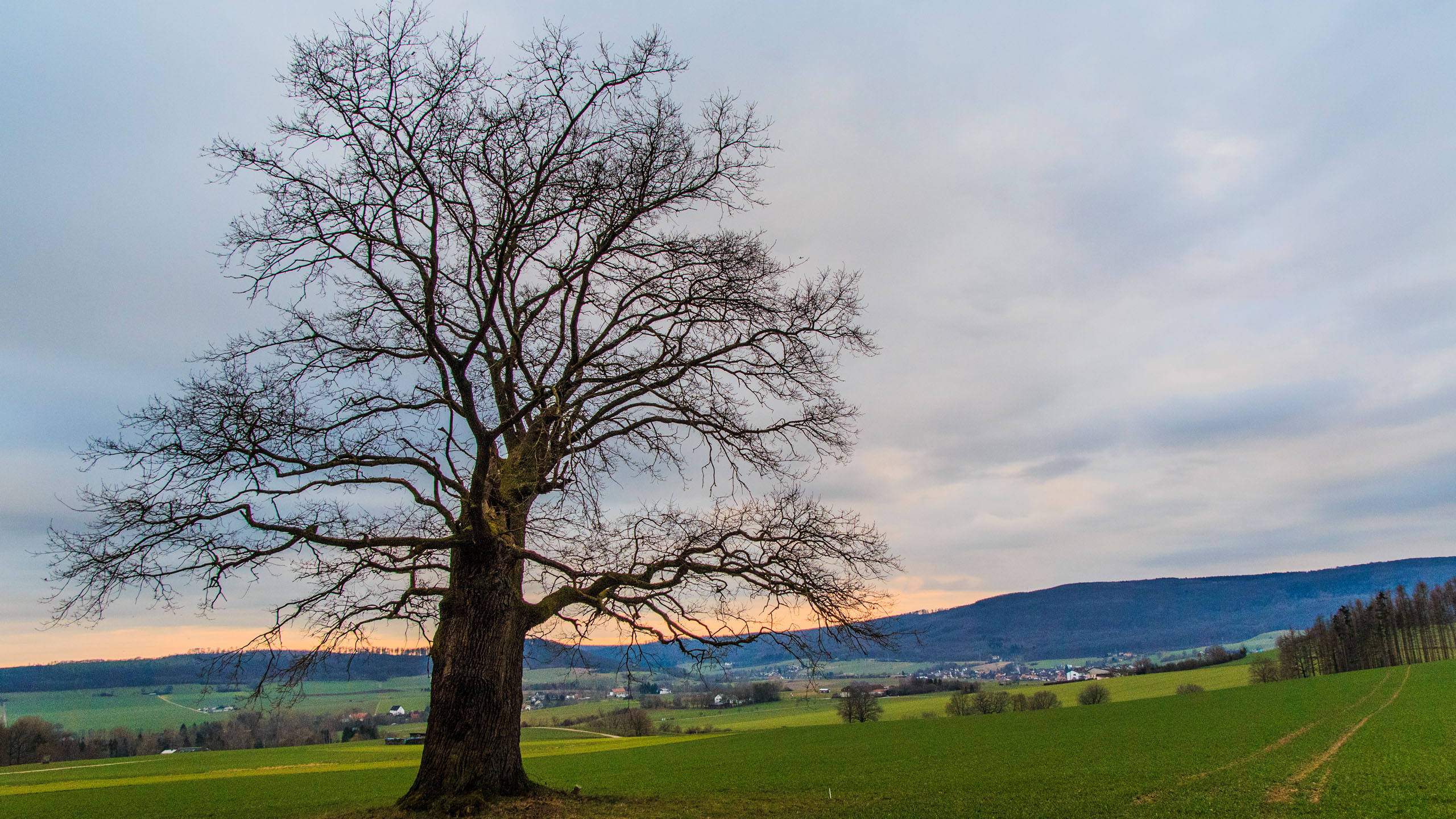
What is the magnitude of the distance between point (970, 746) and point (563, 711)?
70.0m

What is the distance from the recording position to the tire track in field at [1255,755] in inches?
673

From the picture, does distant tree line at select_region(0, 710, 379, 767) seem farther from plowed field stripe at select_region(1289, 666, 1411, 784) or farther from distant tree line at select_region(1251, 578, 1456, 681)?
distant tree line at select_region(1251, 578, 1456, 681)

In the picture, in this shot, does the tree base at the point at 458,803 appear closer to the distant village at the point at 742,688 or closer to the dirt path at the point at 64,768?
the distant village at the point at 742,688

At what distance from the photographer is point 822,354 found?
524 inches

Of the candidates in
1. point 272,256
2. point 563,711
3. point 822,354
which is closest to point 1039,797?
point 822,354

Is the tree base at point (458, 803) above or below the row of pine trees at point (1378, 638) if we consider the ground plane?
above

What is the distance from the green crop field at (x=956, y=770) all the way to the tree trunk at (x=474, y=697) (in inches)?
34.4

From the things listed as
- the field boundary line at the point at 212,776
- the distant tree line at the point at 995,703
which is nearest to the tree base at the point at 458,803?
the field boundary line at the point at 212,776

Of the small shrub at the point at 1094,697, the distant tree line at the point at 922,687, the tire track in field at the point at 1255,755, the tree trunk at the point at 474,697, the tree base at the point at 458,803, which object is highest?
the tree trunk at the point at 474,697

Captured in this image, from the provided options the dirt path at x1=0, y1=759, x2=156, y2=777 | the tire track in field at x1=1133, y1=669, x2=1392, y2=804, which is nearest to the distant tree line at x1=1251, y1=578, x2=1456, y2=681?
the tire track in field at x1=1133, y1=669, x2=1392, y2=804

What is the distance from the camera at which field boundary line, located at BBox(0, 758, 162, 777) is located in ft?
146

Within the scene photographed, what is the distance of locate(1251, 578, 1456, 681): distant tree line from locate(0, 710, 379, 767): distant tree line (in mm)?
93907

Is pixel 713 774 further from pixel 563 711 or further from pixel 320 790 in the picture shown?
pixel 563 711

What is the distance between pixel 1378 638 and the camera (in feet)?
284
